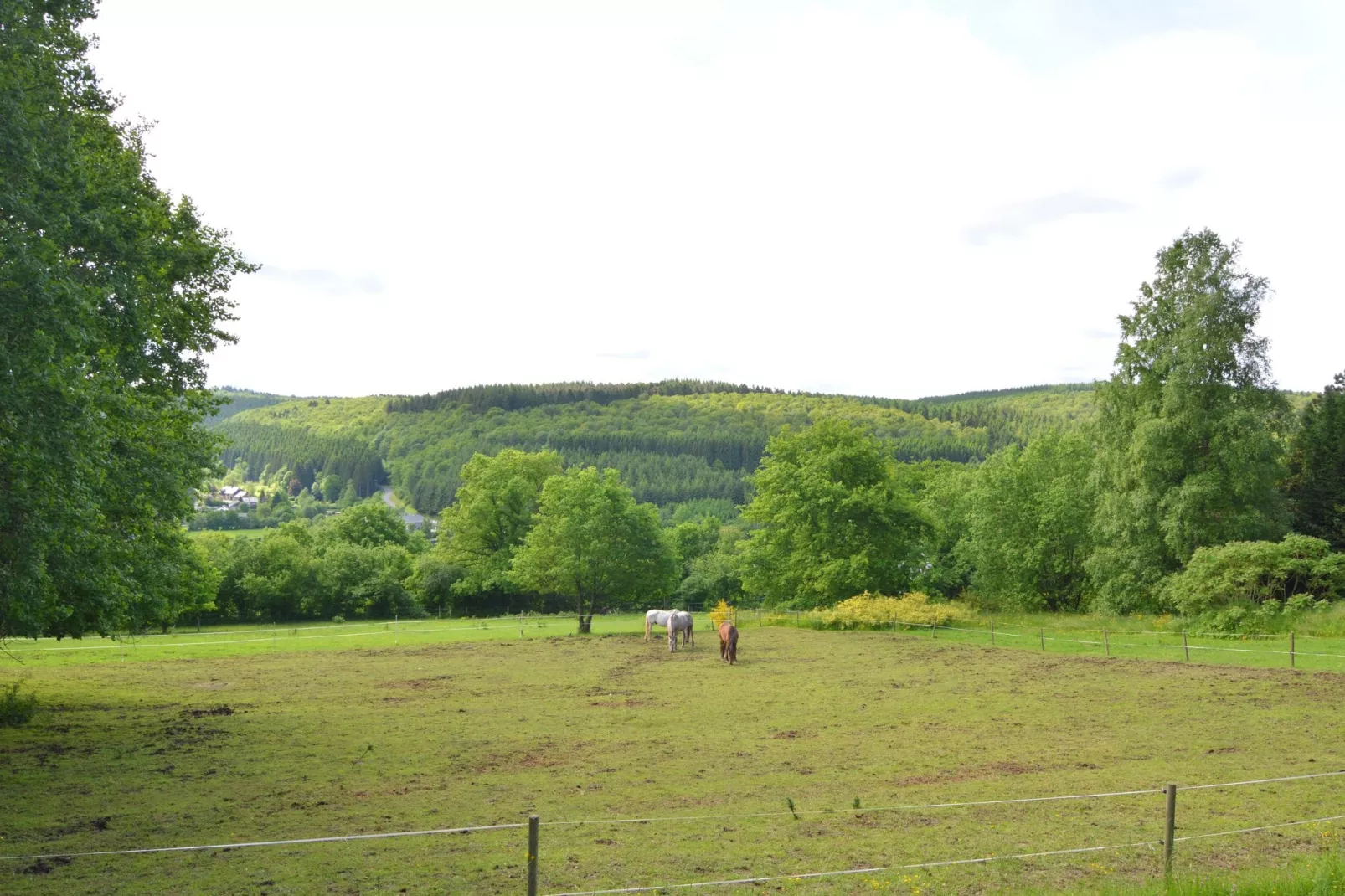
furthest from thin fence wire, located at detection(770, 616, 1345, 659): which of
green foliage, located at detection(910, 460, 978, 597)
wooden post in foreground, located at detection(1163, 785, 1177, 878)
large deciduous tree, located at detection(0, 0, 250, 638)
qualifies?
large deciduous tree, located at detection(0, 0, 250, 638)

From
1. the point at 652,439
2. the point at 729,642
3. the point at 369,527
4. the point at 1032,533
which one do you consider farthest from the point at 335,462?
the point at 729,642

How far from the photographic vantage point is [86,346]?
1334cm

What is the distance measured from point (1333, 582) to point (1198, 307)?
1213 cm

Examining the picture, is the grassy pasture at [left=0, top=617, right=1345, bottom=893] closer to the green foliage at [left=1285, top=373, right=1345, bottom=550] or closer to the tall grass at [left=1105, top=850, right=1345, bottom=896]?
the tall grass at [left=1105, top=850, right=1345, bottom=896]

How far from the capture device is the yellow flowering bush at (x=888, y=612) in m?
43.5

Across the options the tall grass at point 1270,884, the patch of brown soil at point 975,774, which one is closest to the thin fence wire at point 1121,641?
the patch of brown soil at point 975,774

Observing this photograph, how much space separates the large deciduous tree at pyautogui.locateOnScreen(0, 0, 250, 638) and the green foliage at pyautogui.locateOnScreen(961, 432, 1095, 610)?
43.6 meters

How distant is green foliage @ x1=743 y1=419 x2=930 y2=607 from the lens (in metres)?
49.0

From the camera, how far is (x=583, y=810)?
13.2 metres

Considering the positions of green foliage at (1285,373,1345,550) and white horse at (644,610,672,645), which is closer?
white horse at (644,610,672,645)

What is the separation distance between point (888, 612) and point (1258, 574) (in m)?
15.6

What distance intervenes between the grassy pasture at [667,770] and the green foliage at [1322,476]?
21.7m

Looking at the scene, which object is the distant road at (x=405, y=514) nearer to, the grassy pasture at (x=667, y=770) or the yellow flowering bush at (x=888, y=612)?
the yellow flowering bush at (x=888, y=612)

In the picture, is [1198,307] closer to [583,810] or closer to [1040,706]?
[1040,706]
